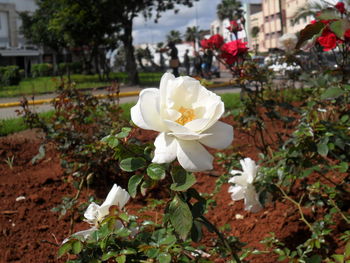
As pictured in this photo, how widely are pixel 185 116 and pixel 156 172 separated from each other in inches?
5.3

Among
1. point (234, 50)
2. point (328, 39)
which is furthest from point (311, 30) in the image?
point (234, 50)

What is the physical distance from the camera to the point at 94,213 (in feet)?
3.38

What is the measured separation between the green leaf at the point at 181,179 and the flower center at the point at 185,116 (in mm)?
96

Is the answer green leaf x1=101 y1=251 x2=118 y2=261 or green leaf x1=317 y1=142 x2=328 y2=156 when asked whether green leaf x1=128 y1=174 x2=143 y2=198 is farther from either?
green leaf x1=317 y1=142 x2=328 y2=156

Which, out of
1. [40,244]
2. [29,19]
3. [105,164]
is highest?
[29,19]

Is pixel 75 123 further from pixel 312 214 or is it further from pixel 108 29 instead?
pixel 108 29

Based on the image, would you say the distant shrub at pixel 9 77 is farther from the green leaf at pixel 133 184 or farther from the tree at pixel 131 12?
the green leaf at pixel 133 184

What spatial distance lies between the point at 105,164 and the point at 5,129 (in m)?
2.47

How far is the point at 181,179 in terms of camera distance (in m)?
0.84

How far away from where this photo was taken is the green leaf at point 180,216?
85 cm

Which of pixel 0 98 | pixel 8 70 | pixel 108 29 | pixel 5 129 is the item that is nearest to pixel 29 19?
pixel 8 70

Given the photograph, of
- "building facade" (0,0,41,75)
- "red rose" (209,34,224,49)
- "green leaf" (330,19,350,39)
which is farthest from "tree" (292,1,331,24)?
"building facade" (0,0,41,75)

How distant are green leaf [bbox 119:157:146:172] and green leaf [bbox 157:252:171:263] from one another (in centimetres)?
19

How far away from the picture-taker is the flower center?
0.83 m
